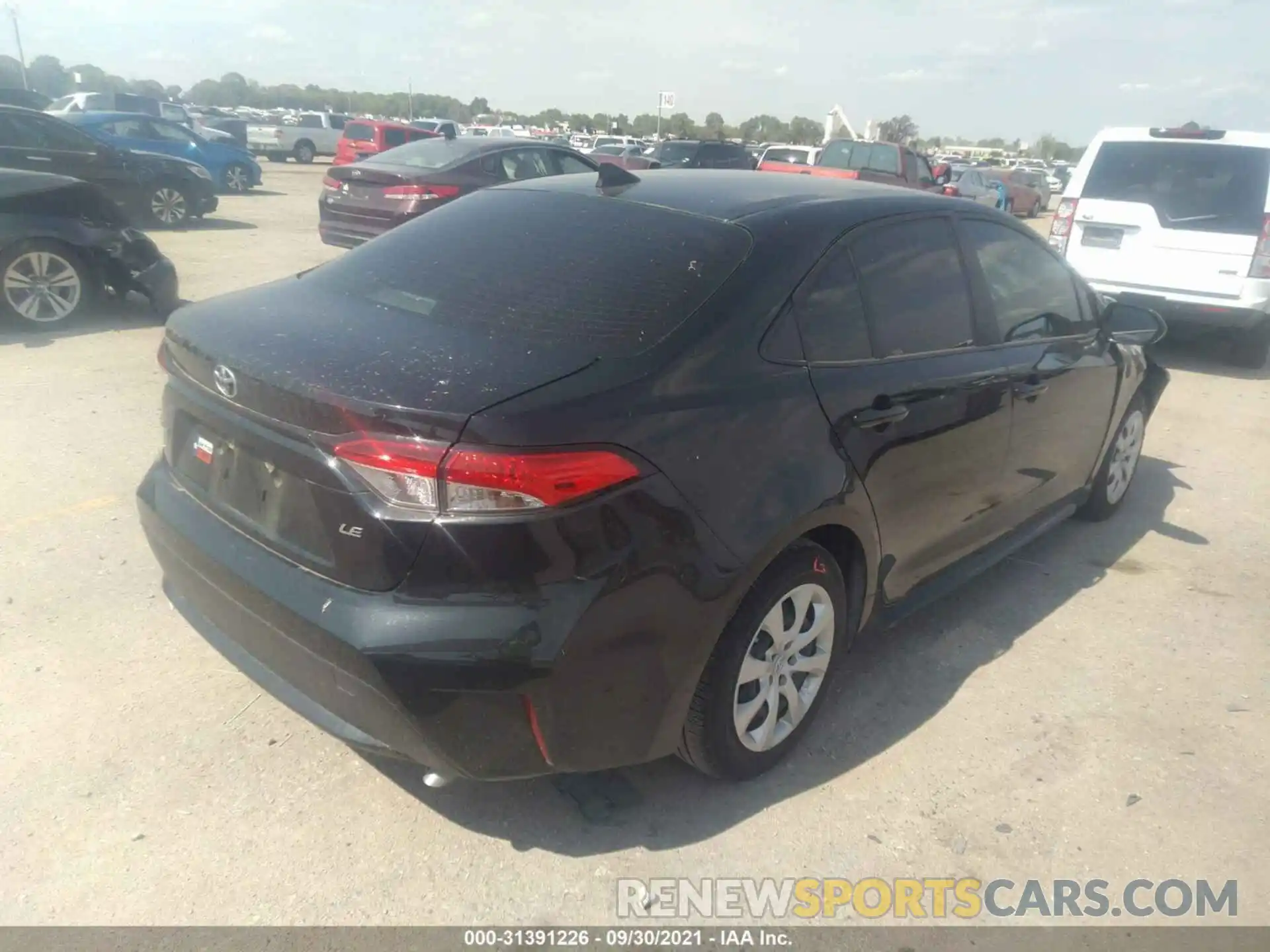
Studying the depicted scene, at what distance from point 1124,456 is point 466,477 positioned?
424 cm

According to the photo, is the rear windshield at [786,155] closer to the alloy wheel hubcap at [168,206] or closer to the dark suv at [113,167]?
the dark suv at [113,167]

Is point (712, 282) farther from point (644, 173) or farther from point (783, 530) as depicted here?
point (644, 173)

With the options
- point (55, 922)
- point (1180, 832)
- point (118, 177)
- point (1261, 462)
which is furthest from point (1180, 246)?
point (118, 177)

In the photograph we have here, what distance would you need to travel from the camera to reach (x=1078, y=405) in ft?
14.3

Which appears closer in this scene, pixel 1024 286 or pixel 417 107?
pixel 1024 286

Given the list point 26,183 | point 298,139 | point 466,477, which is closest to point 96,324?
point 26,183

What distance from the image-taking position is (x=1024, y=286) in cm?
407

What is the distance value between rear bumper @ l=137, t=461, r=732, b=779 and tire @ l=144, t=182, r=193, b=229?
1301 cm

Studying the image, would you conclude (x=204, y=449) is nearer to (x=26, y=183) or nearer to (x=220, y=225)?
(x=26, y=183)

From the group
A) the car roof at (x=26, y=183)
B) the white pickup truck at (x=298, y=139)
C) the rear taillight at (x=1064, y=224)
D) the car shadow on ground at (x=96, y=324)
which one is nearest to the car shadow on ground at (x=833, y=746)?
the rear taillight at (x=1064, y=224)

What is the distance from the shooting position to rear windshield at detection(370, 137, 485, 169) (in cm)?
1123

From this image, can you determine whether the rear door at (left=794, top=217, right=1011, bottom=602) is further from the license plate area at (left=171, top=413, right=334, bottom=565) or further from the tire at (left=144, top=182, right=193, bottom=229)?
the tire at (left=144, top=182, right=193, bottom=229)

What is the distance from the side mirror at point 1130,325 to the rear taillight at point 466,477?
350cm

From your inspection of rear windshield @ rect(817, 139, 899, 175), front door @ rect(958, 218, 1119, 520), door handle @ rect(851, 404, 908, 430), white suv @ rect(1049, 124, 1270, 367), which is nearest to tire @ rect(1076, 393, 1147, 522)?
front door @ rect(958, 218, 1119, 520)
